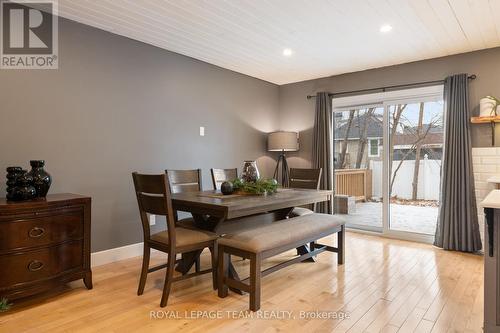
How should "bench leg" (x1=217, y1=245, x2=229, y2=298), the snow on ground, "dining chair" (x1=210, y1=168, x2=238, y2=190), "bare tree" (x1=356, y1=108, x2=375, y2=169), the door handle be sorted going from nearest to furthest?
the door handle, "bench leg" (x1=217, y1=245, x2=229, y2=298), "dining chair" (x1=210, y1=168, x2=238, y2=190), the snow on ground, "bare tree" (x1=356, y1=108, x2=375, y2=169)

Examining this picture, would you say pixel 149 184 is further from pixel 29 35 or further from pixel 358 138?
pixel 358 138

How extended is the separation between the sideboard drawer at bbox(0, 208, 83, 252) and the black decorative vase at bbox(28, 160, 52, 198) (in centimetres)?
27

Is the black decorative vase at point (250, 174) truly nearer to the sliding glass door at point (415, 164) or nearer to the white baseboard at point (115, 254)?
the white baseboard at point (115, 254)

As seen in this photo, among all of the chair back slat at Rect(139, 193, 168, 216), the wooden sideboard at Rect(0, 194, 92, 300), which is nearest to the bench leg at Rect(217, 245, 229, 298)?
the chair back slat at Rect(139, 193, 168, 216)

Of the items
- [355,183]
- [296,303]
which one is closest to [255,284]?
[296,303]

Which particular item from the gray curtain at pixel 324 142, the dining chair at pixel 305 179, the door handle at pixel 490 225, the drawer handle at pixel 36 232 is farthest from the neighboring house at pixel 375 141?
the drawer handle at pixel 36 232

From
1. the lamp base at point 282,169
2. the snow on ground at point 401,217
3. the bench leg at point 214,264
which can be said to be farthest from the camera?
the lamp base at point 282,169

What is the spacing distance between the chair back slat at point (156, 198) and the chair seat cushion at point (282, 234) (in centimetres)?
46

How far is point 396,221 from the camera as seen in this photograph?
4492mm

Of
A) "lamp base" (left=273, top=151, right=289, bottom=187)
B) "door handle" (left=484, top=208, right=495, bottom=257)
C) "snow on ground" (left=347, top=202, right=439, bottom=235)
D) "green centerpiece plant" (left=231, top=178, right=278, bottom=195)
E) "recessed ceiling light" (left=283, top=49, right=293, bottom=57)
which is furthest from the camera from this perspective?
"lamp base" (left=273, top=151, right=289, bottom=187)

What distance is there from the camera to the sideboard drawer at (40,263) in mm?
2152

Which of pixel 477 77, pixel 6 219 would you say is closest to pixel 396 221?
pixel 477 77

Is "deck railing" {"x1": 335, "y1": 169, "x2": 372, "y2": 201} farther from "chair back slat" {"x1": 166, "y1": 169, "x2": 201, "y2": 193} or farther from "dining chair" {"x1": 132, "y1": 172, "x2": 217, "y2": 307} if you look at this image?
"dining chair" {"x1": 132, "y1": 172, "x2": 217, "y2": 307}

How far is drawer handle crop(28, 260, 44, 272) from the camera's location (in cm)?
226
